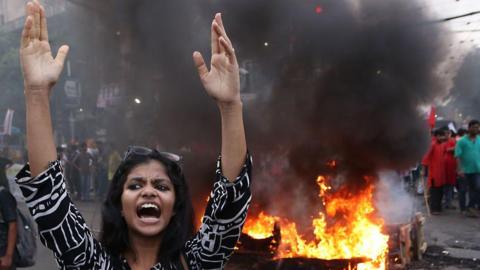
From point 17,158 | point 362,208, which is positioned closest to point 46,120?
point 362,208

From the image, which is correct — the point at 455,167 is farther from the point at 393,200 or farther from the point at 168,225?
the point at 168,225

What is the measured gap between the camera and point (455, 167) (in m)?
9.18

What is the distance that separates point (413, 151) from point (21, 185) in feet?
28.3

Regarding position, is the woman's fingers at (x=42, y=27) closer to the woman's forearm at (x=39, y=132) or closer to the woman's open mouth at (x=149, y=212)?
the woman's forearm at (x=39, y=132)

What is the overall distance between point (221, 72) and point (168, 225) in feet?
1.77

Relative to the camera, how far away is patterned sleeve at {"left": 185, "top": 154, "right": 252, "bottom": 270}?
1.50 meters

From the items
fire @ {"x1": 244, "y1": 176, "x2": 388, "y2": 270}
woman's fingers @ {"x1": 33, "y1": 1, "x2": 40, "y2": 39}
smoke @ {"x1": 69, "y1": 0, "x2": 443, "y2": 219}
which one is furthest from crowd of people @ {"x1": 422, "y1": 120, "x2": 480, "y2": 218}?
woman's fingers @ {"x1": 33, "y1": 1, "x2": 40, "y2": 39}

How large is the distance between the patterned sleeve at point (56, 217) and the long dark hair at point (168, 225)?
0.47ft

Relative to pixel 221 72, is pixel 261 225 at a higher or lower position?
lower

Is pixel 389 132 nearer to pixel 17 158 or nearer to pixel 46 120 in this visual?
pixel 46 120

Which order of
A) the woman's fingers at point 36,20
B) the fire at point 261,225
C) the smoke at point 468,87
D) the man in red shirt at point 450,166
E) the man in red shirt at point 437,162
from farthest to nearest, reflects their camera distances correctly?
the smoke at point 468,87
the man in red shirt at point 450,166
the man in red shirt at point 437,162
the fire at point 261,225
the woman's fingers at point 36,20

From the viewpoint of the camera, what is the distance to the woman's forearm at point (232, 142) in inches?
59.9

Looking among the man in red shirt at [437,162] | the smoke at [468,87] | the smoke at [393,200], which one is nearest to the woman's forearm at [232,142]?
the smoke at [393,200]

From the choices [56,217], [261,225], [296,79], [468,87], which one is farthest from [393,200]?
[56,217]
